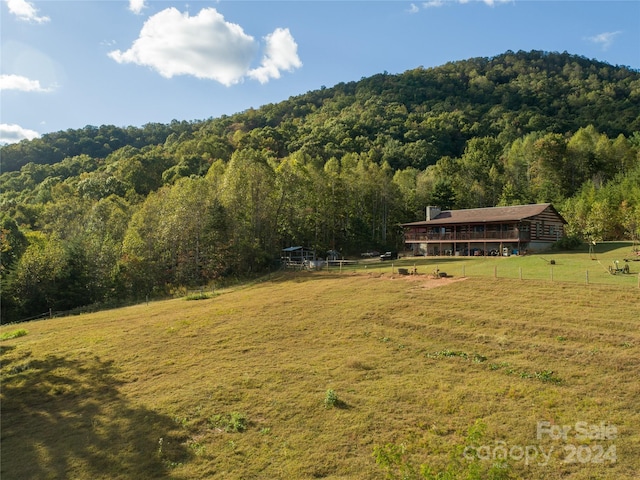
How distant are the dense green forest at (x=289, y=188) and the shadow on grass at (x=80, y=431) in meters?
17.8

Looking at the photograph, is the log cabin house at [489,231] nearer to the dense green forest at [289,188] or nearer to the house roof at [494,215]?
the house roof at [494,215]

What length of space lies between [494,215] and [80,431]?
41510 mm

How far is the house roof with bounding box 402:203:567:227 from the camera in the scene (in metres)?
38.9

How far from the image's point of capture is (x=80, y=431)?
10797 millimetres

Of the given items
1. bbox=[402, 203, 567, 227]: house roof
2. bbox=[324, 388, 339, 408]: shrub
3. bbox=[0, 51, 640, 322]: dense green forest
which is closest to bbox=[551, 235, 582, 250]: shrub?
bbox=[0, 51, 640, 322]: dense green forest

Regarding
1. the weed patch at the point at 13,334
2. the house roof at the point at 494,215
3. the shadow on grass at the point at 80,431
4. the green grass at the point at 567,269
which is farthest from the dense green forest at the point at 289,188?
the shadow on grass at the point at 80,431

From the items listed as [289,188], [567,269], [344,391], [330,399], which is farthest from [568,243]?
[330,399]

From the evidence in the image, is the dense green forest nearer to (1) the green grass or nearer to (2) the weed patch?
(1) the green grass

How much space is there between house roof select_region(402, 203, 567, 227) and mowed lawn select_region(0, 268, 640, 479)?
1918 centimetres

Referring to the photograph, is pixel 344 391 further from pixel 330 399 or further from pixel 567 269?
pixel 567 269

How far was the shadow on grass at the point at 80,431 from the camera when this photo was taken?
29.6ft

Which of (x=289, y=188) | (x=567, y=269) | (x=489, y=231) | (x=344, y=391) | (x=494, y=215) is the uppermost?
(x=289, y=188)

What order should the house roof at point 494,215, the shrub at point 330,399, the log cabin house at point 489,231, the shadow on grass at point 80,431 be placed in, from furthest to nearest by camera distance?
the log cabin house at point 489,231
the house roof at point 494,215
the shrub at point 330,399
the shadow on grass at point 80,431

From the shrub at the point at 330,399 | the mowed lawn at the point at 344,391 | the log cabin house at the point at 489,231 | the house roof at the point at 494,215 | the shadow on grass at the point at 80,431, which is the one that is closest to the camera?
the mowed lawn at the point at 344,391
